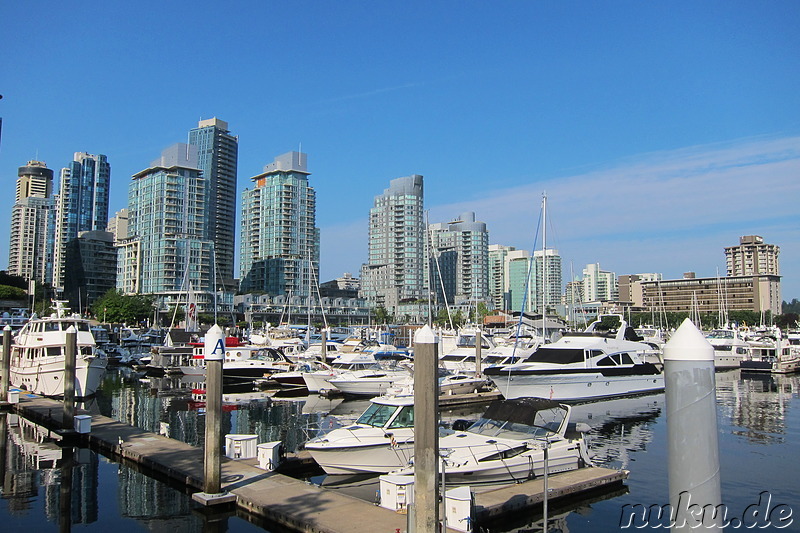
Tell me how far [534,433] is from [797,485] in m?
9.09

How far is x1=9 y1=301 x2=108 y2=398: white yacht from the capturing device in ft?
123

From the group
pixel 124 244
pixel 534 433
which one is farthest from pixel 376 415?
pixel 124 244

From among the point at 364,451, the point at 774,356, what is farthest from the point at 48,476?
the point at 774,356

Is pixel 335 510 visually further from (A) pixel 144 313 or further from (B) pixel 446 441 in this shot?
(A) pixel 144 313

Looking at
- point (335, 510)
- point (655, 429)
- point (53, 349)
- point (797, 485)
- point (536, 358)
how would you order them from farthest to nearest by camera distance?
point (536, 358) → point (53, 349) → point (655, 429) → point (797, 485) → point (335, 510)

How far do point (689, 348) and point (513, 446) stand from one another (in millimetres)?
14787

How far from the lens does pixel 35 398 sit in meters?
36.0

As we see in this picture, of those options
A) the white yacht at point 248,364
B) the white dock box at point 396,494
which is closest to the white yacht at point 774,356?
the white yacht at point 248,364

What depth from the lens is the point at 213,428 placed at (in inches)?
617

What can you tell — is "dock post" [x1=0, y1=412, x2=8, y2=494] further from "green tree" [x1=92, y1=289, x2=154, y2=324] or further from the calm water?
"green tree" [x1=92, y1=289, x2=154, y2=324]

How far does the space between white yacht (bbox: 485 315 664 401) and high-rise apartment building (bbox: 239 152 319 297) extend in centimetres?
14869

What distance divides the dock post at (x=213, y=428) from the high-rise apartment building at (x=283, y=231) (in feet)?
561

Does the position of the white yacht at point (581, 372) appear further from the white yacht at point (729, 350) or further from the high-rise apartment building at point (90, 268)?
the high-rise apartment building at point (90, 268)

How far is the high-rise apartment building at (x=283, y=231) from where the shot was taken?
618 feet
